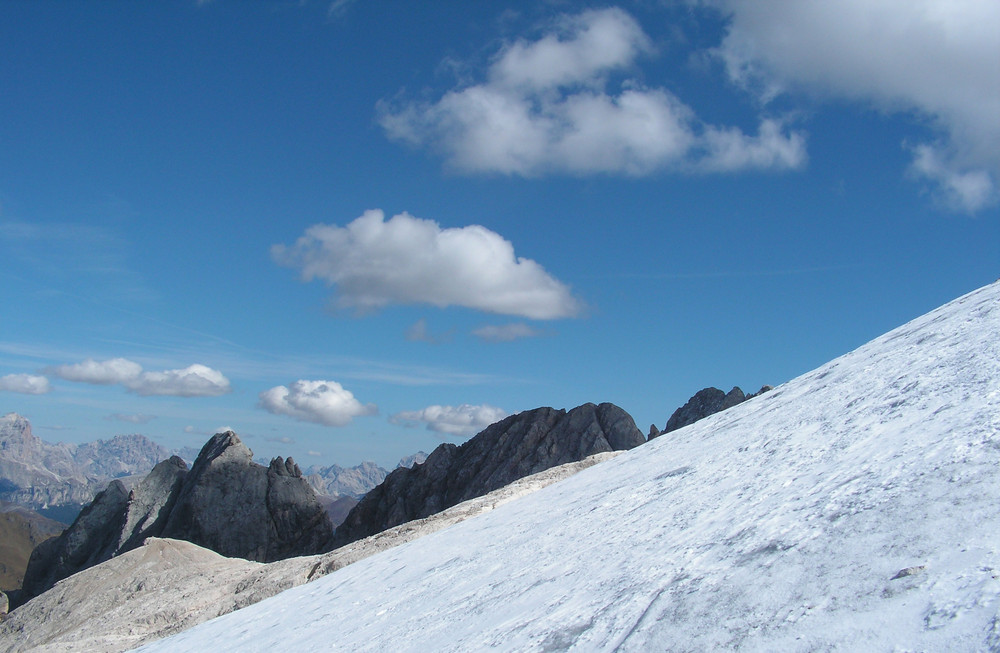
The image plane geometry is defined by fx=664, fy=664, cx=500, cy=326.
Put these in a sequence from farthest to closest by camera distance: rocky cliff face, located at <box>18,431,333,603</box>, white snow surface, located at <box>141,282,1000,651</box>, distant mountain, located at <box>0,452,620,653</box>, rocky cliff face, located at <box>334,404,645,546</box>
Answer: rocky cliff face, located at <box>334,404,645,546</box> < rocky cliff face, located at <box>18,431,333,603</box> < distant mountain, located at <box>0,452,620,653</box> < white snow surface, located at <box>141,282,1000,651</box>

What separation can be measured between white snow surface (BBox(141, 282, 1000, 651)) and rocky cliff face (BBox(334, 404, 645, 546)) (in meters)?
53.7

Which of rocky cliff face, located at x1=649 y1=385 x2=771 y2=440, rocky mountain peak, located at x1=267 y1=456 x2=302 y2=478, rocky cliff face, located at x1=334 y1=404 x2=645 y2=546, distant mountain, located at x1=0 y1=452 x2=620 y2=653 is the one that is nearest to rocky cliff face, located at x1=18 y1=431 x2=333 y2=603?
rocky mountain peak, located at x1=267 y1=456 x2=302 y2=478

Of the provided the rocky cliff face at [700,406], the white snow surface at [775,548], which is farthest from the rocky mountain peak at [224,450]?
the white snow surface at [775,548]

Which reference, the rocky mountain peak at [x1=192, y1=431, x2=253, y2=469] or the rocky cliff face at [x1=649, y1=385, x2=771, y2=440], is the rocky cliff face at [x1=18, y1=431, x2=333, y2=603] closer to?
the rocky mountain peak at [x1=192, y1=431, x2=253, y2=469]

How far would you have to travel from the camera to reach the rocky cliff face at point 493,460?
65.9 metres

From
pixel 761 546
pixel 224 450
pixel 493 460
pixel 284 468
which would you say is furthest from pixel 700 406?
pixel 761 546

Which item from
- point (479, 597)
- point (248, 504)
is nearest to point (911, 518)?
point (479, 597)

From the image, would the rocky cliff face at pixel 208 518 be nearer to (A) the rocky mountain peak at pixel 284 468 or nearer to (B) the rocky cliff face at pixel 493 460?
(A) the rocky mountain peak at pixel 284 468

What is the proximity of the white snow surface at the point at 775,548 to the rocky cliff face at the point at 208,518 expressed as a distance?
5411cm

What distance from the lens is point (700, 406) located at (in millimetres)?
66000

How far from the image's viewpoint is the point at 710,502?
780 centimetres

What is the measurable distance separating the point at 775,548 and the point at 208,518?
66553 millimetres

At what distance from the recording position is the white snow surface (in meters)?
4.29

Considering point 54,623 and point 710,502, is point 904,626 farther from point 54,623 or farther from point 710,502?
point 54,623
